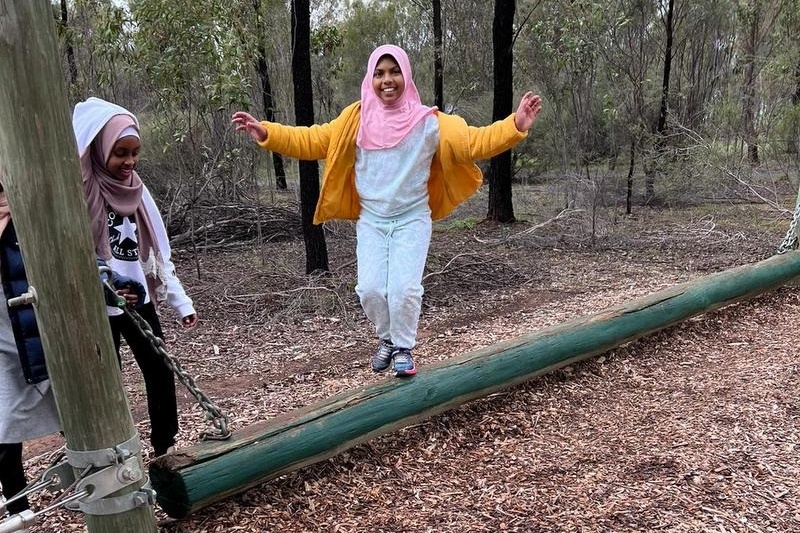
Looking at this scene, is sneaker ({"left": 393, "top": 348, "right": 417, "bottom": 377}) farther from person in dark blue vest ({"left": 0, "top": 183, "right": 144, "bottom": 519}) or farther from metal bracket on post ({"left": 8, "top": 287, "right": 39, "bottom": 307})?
metal bracket on post ({"left": 8, "top": 287, "right": 39, "bottom": 307})

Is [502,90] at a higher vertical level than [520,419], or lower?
higher

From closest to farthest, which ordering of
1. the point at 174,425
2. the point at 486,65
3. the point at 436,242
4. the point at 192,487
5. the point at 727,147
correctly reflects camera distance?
the point at 192,487 → the point at 174,425 → the point at 436,242 → the point at 727,147 → the point at 486,65

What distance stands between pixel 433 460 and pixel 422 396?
302 mm

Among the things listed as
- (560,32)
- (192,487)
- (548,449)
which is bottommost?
(548,449)

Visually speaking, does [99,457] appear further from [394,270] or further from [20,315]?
[394,270]

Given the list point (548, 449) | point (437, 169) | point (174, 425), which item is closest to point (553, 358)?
point (548, 449)

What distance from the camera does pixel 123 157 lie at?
7.82ft

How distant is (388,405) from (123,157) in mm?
1561

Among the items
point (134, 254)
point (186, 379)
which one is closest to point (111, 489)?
point (186, 379)

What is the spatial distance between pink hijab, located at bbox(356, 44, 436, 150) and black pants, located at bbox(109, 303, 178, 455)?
127cm

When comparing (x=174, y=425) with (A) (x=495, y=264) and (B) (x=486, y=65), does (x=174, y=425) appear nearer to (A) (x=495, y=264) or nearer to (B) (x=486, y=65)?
(A) (x=495, y=264)

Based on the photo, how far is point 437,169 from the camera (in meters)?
3.30

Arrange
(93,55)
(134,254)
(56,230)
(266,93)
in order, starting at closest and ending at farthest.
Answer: (56,230) → (134,254) → (93,55) → (266,93)

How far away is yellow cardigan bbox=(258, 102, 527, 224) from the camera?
3107 mm
